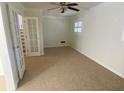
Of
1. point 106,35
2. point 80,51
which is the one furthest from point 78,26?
point 106,35

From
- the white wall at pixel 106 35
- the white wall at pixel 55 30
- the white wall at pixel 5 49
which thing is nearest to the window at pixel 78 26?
the white wall at pixel 106 35

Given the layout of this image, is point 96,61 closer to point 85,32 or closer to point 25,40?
point 85,32

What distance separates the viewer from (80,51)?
17.0 ft

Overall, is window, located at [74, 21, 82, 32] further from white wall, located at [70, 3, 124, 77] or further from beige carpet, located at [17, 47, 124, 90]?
beige carpet, located at [17, 47, 124, 90]

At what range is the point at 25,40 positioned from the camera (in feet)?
14.5

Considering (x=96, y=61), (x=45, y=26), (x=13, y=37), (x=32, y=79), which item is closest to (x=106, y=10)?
(x=96, y=61)

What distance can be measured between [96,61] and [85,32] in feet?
4.83

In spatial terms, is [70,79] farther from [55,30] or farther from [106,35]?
[55,30]

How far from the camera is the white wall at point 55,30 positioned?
6.17 m

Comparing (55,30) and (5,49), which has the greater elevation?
(55,30)

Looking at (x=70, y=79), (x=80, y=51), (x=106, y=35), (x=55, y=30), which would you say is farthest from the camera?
(x=55, y=30)

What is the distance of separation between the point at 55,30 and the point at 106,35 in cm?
380

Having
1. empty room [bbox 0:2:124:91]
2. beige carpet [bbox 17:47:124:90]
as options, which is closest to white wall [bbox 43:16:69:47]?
empty room [bbox 0:2:124:91]

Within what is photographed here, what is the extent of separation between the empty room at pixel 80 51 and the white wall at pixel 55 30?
1626mm
